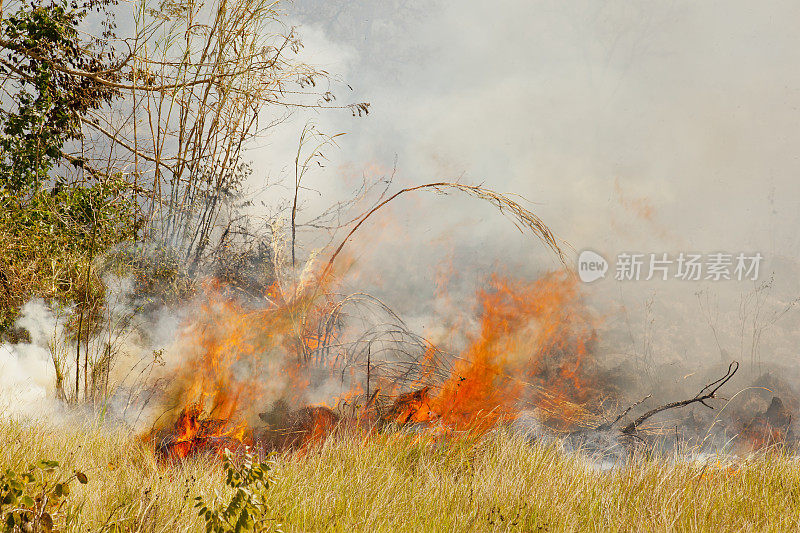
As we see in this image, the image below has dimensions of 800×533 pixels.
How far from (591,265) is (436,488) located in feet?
9.63

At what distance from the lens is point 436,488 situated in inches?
111

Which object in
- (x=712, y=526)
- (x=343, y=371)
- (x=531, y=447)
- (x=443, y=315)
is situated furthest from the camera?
(x=443, y=315)

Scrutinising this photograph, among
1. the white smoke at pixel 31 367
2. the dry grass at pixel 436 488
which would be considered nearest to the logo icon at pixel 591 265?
the dry grass at pixel 436 488

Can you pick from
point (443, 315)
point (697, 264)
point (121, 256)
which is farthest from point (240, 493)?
point (697, 264)

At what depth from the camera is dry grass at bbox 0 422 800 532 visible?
2.48 m

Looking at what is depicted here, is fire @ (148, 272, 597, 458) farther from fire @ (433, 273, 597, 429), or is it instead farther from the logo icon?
the logo icon

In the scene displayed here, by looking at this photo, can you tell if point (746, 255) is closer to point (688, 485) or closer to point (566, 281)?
point (566, 281)

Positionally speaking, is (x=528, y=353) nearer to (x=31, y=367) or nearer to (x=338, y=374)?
(x=338, y=374)

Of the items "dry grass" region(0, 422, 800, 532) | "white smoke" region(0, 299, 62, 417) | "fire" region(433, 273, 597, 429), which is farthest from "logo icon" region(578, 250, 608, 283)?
"white smoke" region(0, 299, 62, 417)

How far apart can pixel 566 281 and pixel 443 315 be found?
1.14 m

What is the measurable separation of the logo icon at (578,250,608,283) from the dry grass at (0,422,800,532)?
1.92 m

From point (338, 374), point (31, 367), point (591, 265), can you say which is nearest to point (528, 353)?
point (591, 265)

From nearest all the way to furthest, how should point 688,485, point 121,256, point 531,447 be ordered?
point 688,485, point 531,447, point 121,256

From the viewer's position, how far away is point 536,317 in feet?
16.7
